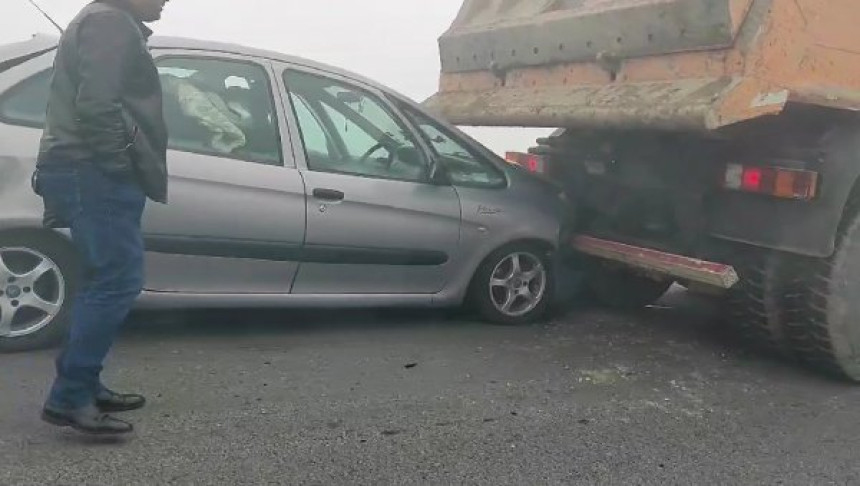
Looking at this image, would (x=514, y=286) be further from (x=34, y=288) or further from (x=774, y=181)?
(x=34, y=288)

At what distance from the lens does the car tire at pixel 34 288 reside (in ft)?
12.2

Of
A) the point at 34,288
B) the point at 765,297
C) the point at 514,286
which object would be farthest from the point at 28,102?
the point at 765,297

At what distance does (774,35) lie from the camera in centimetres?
373

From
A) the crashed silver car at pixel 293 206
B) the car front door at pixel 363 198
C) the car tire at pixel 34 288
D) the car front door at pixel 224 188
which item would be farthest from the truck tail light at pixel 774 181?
the car tire at pixel 34 288

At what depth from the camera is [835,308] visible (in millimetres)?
4109

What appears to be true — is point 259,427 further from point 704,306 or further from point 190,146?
point 704,306

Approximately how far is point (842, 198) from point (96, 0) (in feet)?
10.8

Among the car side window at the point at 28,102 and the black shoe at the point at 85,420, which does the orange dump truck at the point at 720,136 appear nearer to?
the car side window at the point at 28,102

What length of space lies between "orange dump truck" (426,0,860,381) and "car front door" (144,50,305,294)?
146 cm

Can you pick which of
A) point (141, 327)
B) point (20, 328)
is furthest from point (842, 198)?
point (20, 328)

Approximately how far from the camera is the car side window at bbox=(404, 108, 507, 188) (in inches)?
185

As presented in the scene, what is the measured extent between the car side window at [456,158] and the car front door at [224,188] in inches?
33.0

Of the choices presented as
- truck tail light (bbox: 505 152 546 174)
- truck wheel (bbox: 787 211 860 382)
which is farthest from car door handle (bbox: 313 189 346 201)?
truck wheel (bbox: 787 211 860 382)

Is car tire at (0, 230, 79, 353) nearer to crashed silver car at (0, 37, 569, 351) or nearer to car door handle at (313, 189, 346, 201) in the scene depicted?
crashed silver car at (0, 37, 569, 351)
